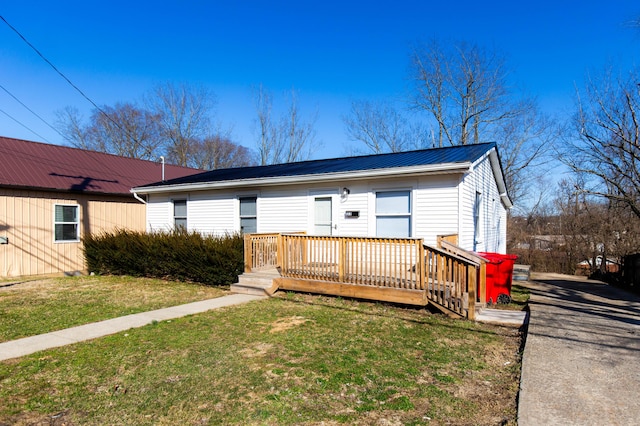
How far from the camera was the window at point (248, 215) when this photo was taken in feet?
40.3

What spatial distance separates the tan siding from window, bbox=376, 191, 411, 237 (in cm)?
982

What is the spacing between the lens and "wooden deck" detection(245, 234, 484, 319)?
268 inches

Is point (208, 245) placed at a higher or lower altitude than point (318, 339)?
higher

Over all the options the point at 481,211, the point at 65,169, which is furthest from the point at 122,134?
the point at 481,211

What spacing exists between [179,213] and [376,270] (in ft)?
29.2

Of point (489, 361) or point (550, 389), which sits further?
point (489, 361)

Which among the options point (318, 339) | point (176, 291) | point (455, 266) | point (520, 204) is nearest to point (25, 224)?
point (176, 291)

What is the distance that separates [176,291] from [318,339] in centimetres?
547

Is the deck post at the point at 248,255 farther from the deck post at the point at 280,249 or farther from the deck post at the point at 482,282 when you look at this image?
the deck post at the point at 482,282

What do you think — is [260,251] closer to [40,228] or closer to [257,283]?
[257,283]

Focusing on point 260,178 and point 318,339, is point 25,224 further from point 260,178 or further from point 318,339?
point 318,339

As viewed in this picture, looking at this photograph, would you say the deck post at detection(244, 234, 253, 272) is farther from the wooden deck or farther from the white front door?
the white front door

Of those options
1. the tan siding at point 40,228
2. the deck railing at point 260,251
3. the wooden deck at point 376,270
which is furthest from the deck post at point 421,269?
the tan siding at point 40,228

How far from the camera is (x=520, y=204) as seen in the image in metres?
26.9
